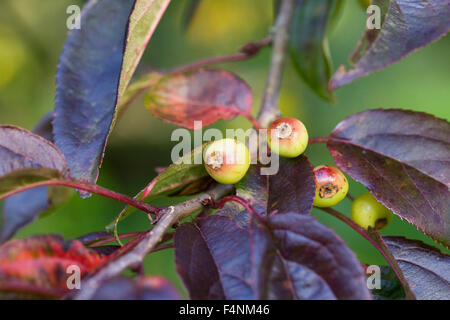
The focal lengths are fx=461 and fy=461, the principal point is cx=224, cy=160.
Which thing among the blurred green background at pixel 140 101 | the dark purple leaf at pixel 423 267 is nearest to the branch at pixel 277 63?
the dark purple leaf at pixel 423 267

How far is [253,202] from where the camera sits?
0.91m

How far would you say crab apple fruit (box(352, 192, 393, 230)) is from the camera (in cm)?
104

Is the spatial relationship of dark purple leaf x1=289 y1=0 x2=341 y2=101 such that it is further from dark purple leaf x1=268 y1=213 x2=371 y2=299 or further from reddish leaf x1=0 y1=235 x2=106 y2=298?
reddish leaf x1=0 y1=235 x2=106 y2=298

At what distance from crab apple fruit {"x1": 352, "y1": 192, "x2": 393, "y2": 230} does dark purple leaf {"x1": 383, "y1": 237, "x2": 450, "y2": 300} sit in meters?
0.07

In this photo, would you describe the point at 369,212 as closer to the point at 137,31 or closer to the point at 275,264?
the point at 275,264

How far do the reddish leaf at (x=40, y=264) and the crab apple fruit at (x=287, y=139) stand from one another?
44 centimetres

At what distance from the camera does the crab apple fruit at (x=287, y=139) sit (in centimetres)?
96

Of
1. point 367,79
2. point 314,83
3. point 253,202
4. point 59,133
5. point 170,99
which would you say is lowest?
point 253,202

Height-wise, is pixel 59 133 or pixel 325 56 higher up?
pixel 325 56

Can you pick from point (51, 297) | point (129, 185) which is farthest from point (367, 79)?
point (51, 297)

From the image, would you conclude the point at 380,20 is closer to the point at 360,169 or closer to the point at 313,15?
the point at 360,169

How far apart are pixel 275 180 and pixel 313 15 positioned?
0.87m

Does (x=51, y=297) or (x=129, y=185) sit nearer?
(x=51, y=297)

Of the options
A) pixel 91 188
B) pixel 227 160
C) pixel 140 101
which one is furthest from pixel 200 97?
pixel 140 101
